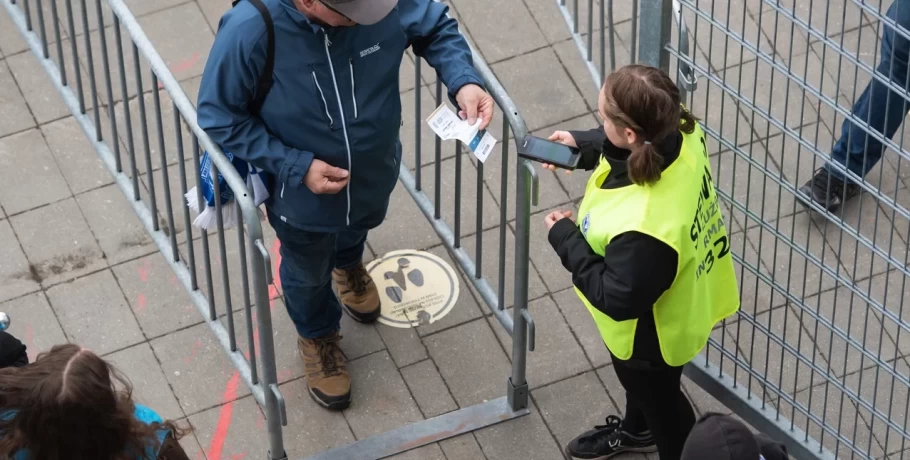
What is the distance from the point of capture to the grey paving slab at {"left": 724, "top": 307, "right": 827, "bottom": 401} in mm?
4852

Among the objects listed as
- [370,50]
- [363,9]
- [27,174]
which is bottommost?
[27,174]

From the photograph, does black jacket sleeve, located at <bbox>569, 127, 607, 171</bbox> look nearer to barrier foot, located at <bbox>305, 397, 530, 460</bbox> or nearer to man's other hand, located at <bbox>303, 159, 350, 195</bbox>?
man's other hand, located at <bbox>303, 159, 350, 195</bbox>

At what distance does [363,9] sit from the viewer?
3766 millimetres

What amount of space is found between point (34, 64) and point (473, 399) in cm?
Answer: 266

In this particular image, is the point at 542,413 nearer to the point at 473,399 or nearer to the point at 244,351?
the point at 473,399

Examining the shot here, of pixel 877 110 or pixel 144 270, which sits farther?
pixel 144 270

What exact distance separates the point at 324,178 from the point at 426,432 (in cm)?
118

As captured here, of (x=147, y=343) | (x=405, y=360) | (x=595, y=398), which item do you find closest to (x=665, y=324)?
(x=595, y=398)

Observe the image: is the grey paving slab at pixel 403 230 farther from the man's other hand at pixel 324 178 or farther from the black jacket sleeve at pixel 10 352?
the black jacket sleeve at pixel 10 352

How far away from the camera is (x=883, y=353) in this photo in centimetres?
498

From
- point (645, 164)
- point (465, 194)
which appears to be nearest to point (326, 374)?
point (465, 194)

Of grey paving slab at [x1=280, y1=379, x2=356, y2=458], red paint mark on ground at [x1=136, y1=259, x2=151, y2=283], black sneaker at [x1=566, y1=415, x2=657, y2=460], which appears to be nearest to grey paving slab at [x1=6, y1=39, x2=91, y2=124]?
red paint mark on ground at [x1=136, y1=259, x2=151, y2=283]

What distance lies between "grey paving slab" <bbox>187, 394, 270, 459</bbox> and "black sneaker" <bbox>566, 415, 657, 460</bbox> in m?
1.03

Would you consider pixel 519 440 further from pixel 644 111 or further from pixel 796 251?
pixel 644 111
